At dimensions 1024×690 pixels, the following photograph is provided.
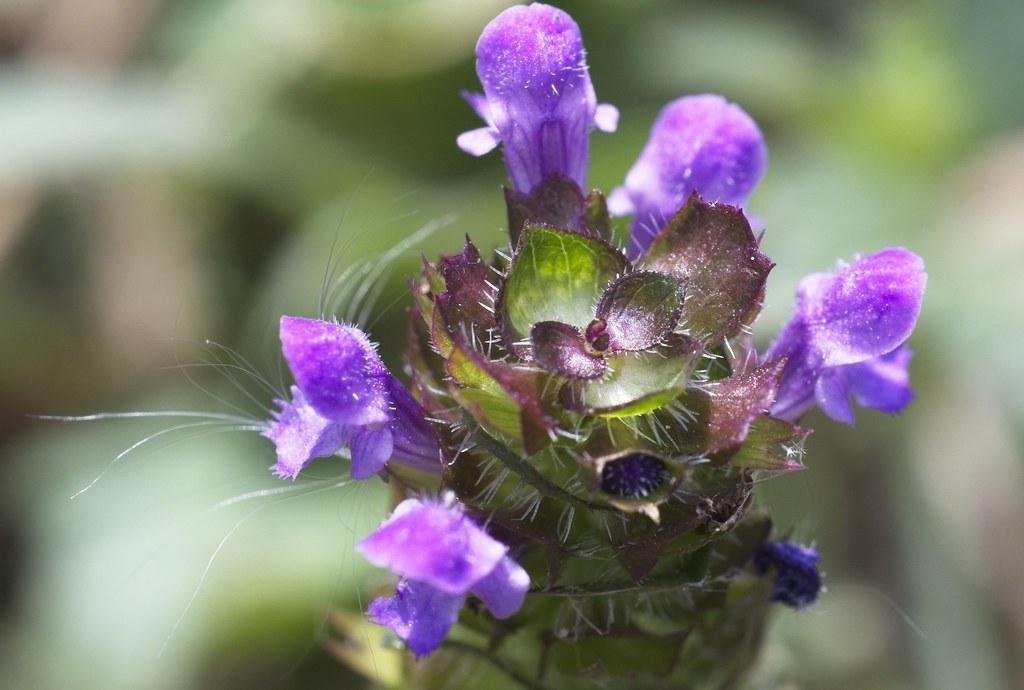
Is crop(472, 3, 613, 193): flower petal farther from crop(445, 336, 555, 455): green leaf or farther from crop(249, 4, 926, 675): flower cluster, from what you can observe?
crop(445, 336, 555, 455): green leaf

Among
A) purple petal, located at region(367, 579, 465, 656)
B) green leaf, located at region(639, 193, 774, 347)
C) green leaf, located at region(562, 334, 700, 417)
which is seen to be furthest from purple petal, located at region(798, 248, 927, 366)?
purple petal, located at region(367, 579, 465, 656)

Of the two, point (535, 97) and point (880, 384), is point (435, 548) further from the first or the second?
point (880, 384)

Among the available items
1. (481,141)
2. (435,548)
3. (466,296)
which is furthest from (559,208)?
(435,548)

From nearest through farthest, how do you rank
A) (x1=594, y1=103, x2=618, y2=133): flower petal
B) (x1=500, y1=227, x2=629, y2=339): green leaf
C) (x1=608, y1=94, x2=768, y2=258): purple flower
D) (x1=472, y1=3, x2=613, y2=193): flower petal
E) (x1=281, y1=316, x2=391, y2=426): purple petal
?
1. (x1=281, y1=316, x2=391, y2=426): purple petal
2. (x1=500, y1=227, x2=629, y2=339): green leaf
3. (x1=472, y1=3, x2=613, y2=193): flower petal
4. (x1=594, y1=103, x2=618, y2=133): flower petal
5. (x1=608, y1=94, x2=768, y2=258): purple flower

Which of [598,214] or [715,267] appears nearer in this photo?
[715,267]

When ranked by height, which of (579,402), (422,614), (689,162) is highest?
(689,162)

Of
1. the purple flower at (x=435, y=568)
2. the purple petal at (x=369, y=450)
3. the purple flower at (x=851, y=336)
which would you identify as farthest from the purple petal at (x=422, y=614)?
the purple flower at (x=851, y=336)

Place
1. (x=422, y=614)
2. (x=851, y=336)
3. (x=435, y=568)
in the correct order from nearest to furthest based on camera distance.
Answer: (x=435, y=568) → (x=422, y=614) → (x=851, y=336)

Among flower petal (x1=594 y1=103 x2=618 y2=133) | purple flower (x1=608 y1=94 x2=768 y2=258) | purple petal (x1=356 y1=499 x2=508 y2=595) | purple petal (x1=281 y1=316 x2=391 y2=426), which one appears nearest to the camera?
purple petal (x1=356 y1=499 x2=508 y2=595)
